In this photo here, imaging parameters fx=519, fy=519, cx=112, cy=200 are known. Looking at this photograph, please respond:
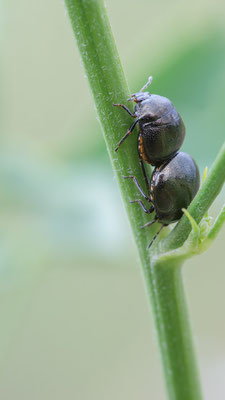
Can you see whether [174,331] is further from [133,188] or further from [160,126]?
[160,126]

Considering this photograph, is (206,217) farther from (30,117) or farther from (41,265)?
(30,117)

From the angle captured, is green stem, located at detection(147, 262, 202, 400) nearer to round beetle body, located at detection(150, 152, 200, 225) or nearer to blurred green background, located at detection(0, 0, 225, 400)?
round beetle body, located at detection(150, 152, 200, 225)

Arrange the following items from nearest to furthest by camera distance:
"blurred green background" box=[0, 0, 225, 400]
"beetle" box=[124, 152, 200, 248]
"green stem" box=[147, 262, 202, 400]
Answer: "green stem" box=[147, 262, 202, 400] < "beetle" box=[124, 152, 200, 248] < "blurred green background" box=[0, 0, 225, 400]

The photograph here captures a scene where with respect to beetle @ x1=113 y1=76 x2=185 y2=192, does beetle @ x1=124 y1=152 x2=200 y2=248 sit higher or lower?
lower

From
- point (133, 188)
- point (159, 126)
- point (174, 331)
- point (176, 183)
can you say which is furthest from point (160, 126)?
point (174, 331)

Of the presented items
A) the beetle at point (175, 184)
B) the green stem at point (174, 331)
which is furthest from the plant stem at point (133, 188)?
the beetle at point (175, 184)

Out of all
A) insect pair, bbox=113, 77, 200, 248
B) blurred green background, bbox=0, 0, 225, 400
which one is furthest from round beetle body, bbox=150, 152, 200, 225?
blurred green background, bbox=0, 0, 225, 400

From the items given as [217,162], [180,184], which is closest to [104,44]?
[217,162]

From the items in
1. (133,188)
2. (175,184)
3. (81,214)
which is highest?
(133,188)
